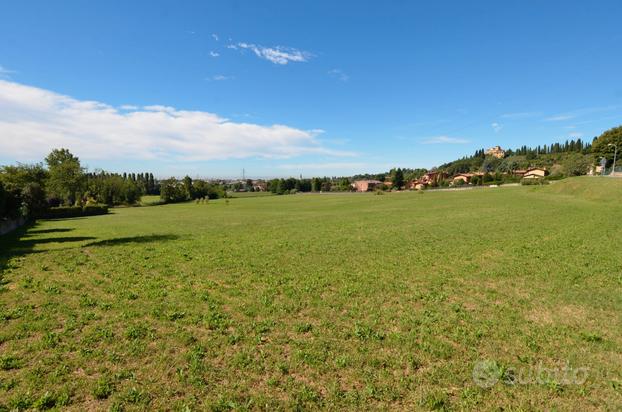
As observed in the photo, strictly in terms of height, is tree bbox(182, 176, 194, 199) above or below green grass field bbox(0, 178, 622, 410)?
above

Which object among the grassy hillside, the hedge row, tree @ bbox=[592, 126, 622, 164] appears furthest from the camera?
tree @ bbox=[592, 126, 622, 164]

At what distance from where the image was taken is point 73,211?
69.7m

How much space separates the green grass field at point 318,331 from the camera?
212 inches

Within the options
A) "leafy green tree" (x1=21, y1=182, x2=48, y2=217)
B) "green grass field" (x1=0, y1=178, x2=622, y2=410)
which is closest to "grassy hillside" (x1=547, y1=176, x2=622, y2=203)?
"green grass field" (x1=0, y1=178, x2=622, y2=410)

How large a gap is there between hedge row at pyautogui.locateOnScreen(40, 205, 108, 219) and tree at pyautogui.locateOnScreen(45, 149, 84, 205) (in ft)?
67.1

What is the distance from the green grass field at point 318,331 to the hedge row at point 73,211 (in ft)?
209

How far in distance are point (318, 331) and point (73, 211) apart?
84.9 m

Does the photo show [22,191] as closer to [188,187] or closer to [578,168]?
[188,187]

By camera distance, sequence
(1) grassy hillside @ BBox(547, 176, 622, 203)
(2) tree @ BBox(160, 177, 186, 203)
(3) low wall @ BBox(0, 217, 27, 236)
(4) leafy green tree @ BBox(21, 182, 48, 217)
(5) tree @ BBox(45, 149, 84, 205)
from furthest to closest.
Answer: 1. (2) tree @ BBox(160, 177, 186, 203)
2. (5) tree @ BBox(45, 149, 84, 205)
3. (4) leafy green tree @ BBox(21, 182, 48, 217)
4. (1) grassy hillside @ BBox(547, 176, 622, 203)
5. (3) low wall @ BBox(0, 217, 27, 236)

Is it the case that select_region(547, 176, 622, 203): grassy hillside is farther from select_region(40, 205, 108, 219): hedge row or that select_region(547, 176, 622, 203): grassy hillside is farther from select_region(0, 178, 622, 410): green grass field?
select_region(40, 205, 108, 219): hedge row

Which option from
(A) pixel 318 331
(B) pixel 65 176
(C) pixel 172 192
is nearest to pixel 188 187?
(C) pixel 172 192

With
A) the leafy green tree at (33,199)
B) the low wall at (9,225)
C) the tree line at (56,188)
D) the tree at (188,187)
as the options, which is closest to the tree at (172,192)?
the tree at (188,187)

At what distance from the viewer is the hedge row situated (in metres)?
64.8

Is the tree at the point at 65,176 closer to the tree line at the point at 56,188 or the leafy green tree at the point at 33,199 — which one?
the tree line at the point at 56,188
